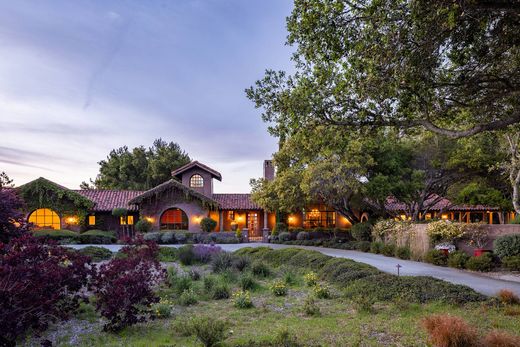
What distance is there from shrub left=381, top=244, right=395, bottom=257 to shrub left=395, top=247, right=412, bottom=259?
2.37ft

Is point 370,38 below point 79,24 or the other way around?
below

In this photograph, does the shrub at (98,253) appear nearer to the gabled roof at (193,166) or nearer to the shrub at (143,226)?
the shrub at (143,226)

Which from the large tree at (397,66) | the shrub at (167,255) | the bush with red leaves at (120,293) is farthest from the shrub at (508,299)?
the shrub at (167,255)

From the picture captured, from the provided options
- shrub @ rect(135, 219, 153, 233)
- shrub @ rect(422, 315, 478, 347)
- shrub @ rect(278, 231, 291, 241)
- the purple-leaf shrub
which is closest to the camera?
shrub @ rect(422, 315, 478, 347)

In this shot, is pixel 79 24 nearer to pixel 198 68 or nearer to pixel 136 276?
pixel 198 68

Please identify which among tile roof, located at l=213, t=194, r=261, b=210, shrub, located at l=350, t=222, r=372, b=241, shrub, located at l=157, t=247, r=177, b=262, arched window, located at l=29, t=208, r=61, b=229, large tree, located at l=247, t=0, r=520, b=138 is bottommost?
shrub, located at l=157, t=247, r=177, b=262

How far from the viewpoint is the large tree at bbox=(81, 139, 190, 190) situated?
47.0m

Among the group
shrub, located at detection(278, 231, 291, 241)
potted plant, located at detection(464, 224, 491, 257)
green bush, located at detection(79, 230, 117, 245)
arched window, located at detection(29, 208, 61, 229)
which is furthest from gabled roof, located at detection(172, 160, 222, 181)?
potted plant, located at detection(464, 224, 491, 257)

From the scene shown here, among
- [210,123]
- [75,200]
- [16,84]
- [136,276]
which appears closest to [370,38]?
[136,276]

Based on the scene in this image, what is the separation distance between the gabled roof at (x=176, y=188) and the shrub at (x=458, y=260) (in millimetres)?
19871

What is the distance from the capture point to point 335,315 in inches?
296

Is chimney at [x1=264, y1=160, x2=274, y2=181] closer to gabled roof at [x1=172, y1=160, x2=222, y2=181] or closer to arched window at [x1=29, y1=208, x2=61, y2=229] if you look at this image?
gabled roof at [x1=172, y1=160, x2=222, y2=181]

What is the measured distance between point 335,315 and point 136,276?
3.67 meters

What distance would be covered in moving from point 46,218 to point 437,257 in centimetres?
2700
